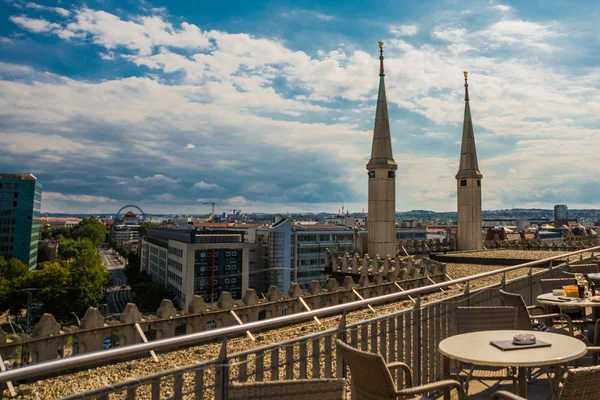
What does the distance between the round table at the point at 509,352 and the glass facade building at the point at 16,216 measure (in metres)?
110

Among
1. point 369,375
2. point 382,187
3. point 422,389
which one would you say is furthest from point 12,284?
point 422,389

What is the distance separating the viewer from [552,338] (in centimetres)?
449

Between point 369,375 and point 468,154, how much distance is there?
3400cm

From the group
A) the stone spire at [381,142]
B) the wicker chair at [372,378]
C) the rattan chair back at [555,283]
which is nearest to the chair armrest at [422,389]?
the wicker chair at [372,378]

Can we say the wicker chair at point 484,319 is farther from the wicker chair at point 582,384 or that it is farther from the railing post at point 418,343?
the wicker chair at point 582,384

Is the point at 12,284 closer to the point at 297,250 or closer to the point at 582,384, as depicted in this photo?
the point at 297,250

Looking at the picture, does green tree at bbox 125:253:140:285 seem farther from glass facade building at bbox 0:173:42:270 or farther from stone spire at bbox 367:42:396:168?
stone spire at bbox 367:42:396:168

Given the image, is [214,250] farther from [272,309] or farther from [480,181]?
[272,309]

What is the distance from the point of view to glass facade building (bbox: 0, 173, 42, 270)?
9494 centimetres

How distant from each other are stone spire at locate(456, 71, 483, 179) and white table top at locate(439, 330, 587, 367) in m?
31.8

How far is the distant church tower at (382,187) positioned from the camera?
26625 millimetres

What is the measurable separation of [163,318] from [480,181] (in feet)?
98.0

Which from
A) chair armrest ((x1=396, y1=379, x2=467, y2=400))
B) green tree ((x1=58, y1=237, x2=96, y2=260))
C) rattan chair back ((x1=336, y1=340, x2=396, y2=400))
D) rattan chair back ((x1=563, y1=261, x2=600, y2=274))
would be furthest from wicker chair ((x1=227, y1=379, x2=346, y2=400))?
green tree ((x1=58, y1=237, x2=96, y2=260))

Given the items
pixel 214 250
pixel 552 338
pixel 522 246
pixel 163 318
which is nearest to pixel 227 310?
pixel 163 318
